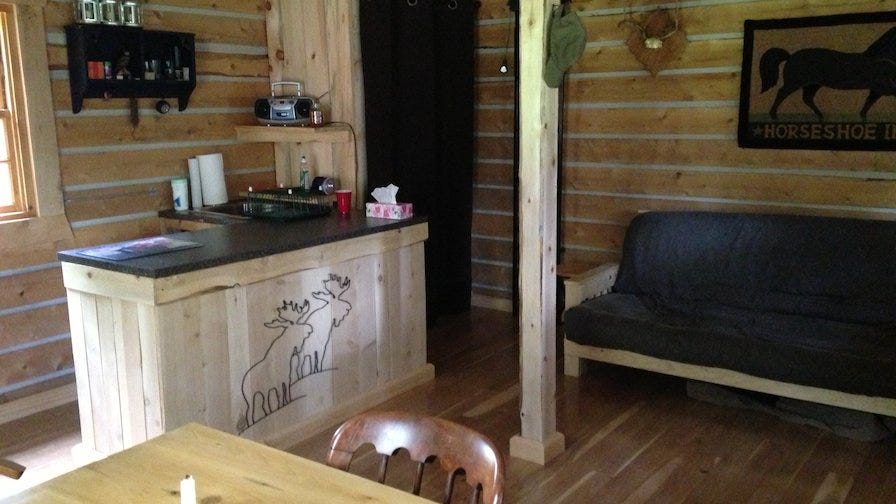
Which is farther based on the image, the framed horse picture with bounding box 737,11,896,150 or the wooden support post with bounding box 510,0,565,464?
the framed horse picture with bounding box 737,11,896,150

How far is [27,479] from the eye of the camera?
3.07 m

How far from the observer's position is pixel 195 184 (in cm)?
424

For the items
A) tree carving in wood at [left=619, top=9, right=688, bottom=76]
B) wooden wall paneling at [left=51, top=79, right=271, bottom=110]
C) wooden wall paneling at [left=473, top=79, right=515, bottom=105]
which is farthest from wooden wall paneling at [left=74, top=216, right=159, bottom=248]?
tree carving in wood at [left=619, top=9, right=688, bottom=76]

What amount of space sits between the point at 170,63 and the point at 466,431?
3068 millimetres

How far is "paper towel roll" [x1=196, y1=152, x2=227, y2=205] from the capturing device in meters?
4.22

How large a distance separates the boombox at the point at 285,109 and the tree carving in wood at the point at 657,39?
1.85 metres

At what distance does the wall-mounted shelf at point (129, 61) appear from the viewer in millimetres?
3648

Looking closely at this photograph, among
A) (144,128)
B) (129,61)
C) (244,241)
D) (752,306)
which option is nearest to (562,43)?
(244,241)

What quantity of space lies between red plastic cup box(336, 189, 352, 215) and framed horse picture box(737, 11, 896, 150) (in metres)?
2.11

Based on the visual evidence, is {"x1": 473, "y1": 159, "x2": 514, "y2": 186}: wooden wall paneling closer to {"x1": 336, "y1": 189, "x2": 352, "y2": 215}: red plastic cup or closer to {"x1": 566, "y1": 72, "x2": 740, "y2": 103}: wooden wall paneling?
{"x1": 566, "y1": 72, "x2": 740, "y2": 103}: wooden wall paneling

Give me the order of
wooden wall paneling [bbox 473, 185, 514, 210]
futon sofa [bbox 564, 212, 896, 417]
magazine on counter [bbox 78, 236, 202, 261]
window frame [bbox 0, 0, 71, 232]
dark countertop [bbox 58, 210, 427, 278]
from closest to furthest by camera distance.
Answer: dark countertop [bbox 58, 210, 427, 278] < magazine on counter [bbox 78, 236, 202, 261] < futon sofa [bbox 564, 212, 896, 417] < window frame [bbox 0, 0, 71, 232] < wooden wall paneling [bbox 473, 185, 514, 210]

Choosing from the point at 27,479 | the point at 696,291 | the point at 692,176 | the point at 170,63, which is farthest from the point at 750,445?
the point at 170,63

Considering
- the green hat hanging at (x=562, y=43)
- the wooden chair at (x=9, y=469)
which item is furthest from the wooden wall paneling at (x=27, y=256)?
the green hat hanging at (x=562, y=43)

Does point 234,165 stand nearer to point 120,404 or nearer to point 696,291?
point 120,404
